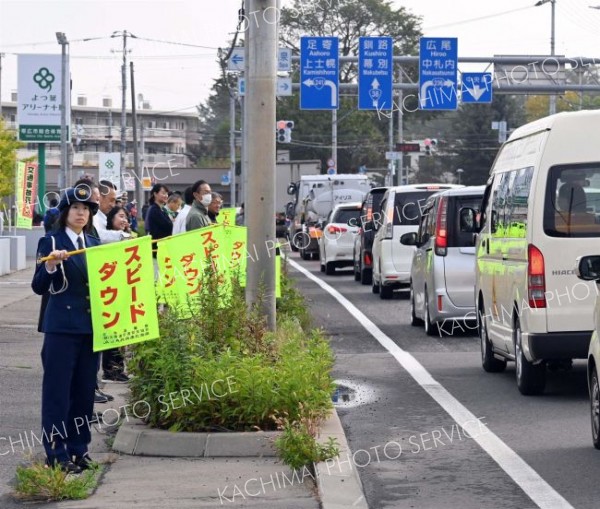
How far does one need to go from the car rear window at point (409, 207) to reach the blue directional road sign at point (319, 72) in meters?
23.1

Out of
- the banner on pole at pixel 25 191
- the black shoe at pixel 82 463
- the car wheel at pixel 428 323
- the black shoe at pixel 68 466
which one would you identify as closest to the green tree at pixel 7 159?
the banner on pole at pixel 25 191

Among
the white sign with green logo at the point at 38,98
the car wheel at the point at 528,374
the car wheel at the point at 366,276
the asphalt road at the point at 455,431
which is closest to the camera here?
the asphalt road at the point at 455,431

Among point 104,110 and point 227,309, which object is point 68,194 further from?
point 104,110

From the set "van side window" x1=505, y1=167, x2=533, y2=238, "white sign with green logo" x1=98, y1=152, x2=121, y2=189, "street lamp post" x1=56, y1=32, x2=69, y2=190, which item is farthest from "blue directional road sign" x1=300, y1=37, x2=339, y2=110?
"van side window" x1=505, y1=167, x2=533, y2=238

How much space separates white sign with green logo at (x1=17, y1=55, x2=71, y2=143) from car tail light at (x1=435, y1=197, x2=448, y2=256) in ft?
83.5

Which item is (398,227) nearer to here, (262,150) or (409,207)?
(409,207)

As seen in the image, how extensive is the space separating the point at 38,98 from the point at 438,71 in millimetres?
13312

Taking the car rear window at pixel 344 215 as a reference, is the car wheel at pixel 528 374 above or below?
above

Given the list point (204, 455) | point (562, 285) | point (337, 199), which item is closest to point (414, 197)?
point (562, 285)

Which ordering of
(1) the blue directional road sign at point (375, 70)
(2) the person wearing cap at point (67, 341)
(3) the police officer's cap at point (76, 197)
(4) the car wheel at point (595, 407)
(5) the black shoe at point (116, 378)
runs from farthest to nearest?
(1) the blue directional road sign at point (375, 70) < (5) the black shoe at point (116, 378) < (4) the car wheel at point (595, 407) < (3) the police officer's cap at point (76, 197) < (2) the person wearing cap at point (67, 341)

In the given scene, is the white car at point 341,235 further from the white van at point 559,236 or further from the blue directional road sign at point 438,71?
the white van at point 559,236

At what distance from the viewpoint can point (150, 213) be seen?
16.9 m

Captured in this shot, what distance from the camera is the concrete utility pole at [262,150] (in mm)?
12547

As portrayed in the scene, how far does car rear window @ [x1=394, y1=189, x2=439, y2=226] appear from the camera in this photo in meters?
24.3
